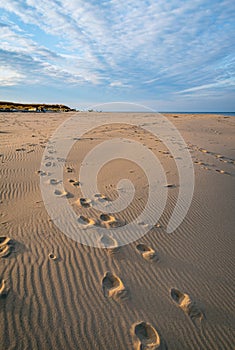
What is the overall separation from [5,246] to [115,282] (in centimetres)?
157

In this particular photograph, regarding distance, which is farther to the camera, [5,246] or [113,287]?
[5,246]

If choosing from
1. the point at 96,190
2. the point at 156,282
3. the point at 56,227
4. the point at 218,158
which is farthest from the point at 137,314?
the point at 218,158

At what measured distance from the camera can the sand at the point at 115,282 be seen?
6.97 feet

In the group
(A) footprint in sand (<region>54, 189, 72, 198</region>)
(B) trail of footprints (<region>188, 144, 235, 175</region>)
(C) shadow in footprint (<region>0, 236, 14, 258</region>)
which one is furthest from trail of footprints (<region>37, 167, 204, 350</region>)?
(B) trail of footprints (<region>188, 144, 235, 175</region>)

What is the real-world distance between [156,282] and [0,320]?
1670 mm

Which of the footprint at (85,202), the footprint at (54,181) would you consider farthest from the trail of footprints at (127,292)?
the footprint at (54,181)

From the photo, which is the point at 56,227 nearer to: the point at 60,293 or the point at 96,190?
the point at 60,293

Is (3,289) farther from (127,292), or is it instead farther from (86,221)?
(86,221)

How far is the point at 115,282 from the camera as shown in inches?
105

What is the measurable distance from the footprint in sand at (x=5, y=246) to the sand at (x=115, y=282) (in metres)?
0.01

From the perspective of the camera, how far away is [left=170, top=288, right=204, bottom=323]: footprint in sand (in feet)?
7.70

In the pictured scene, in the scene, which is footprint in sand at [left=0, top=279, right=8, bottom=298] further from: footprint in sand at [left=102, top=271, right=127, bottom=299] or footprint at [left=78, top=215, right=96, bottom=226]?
footprint at [left=78, top=215, right=96, bottom=226]

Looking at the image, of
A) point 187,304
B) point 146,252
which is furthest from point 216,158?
point 187,304

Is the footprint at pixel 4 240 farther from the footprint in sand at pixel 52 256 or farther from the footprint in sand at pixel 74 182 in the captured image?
the footprint in sand at pixel 74 182
